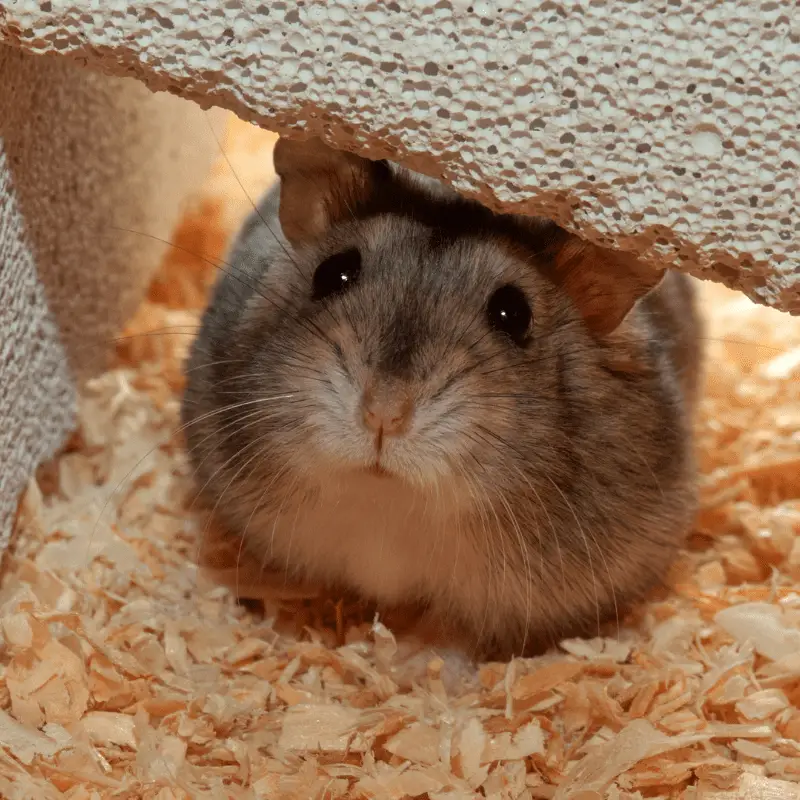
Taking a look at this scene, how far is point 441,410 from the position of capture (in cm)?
187

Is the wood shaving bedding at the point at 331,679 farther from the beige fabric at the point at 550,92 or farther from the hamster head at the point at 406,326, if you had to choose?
the beige fabric at the point at 550,92

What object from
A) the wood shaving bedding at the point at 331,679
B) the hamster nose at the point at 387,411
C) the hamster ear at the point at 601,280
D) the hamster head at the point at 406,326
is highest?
the hamster ear at the point at 601,280

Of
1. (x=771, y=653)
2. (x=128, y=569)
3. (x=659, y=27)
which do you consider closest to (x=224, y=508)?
(x=128, y=569)

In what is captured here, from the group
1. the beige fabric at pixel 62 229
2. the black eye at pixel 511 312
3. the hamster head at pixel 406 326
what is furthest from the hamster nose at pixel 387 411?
the beige fabric at pixel 62 229

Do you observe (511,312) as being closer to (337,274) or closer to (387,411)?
(337,274)

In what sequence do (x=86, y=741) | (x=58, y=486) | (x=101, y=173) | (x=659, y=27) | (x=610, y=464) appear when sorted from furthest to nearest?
1. (x=101, y=173)
2. (x=58, y=486)
3. (x=610, y=464)
4. (x=86, y=741)
5. (x=659, y=27)

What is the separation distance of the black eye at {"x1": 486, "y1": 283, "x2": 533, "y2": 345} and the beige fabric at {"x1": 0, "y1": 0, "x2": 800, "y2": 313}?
0.93ft

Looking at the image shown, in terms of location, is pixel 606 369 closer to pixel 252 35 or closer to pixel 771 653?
pixel 771 653

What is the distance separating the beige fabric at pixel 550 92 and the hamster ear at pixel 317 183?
368mm

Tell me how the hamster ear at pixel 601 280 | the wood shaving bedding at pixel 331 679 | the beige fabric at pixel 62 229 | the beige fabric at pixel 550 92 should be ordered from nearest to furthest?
the beige fabric at pixel 550 92 → the wood shaving bedding at pixel 331 679 → the hamster ear at pixel 601 280 → the beige fabric at pixel 62 229

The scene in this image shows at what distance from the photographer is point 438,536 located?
2.24 m

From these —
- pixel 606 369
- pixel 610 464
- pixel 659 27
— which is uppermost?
pixel 659 27

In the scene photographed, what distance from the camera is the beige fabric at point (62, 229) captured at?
242cm

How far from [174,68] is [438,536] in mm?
1042
